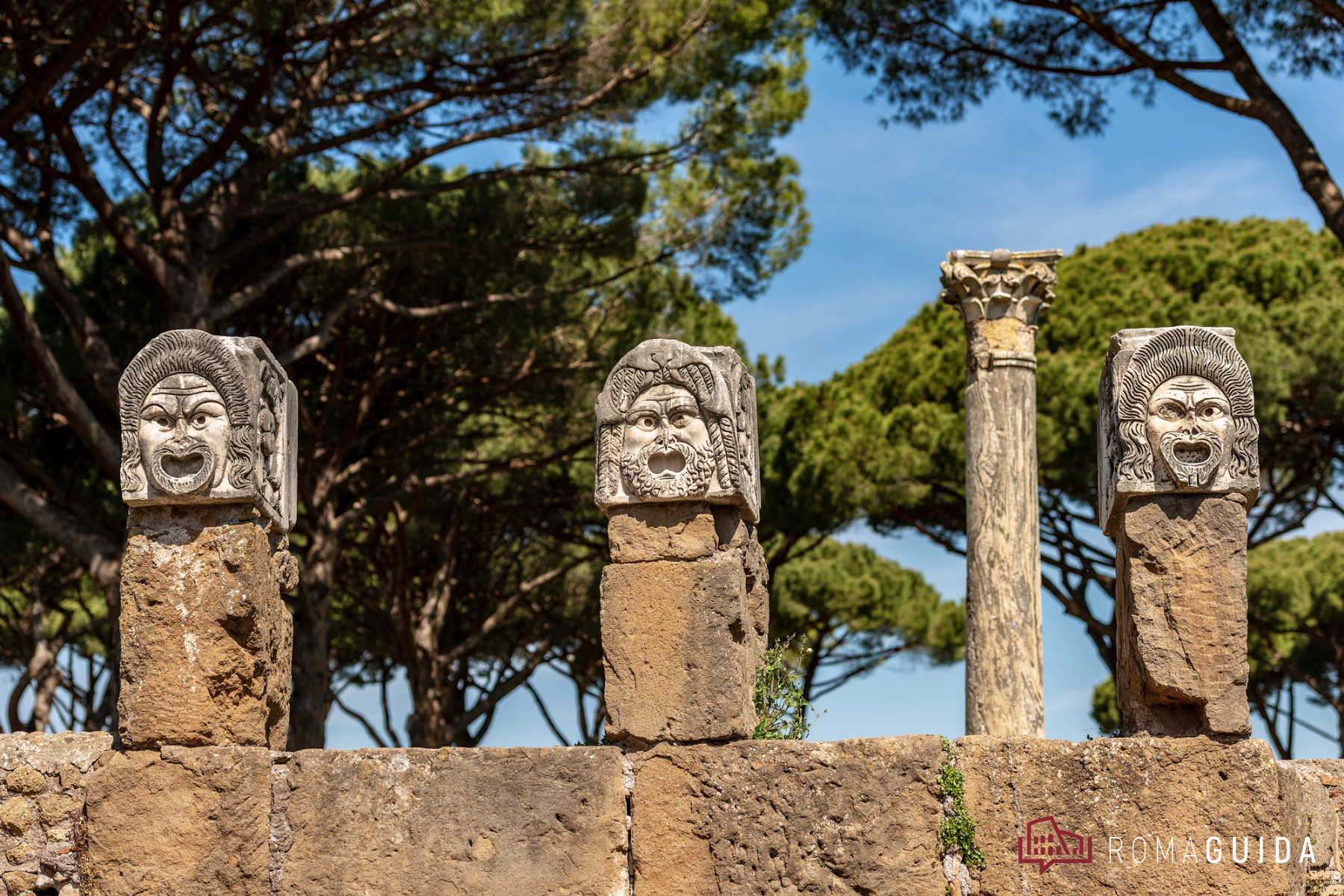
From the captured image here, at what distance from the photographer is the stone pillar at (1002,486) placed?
24.5ft

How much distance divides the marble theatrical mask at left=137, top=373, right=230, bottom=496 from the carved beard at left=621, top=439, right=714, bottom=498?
1.46m

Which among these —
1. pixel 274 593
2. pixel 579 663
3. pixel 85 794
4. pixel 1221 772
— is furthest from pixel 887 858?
pixel 579 663

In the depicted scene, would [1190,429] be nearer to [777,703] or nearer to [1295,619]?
[777,703]

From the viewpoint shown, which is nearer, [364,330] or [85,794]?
[85,794]

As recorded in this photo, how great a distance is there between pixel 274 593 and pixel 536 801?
4.15 feet

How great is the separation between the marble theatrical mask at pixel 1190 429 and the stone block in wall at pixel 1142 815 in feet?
2.98

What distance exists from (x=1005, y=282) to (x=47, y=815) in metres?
5.97

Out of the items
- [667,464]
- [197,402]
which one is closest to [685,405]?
[667,464]

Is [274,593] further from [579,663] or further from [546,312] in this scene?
[579,663]

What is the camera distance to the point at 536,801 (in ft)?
15.0

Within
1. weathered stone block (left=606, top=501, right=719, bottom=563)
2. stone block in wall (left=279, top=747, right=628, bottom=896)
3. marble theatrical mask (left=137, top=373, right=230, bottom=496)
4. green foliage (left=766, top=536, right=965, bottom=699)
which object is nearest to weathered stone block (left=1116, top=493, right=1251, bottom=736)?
weathered stone block (left=606, top=501, right=719, bottom=563)

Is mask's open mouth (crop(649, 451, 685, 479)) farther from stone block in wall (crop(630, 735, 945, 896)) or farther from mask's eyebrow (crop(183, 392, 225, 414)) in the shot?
mask's eyebrow (crop(183, 392, 225, 414))

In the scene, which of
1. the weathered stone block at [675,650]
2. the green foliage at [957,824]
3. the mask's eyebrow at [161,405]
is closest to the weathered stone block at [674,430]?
the weathered stone block at [675,650]

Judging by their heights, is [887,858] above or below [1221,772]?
below
